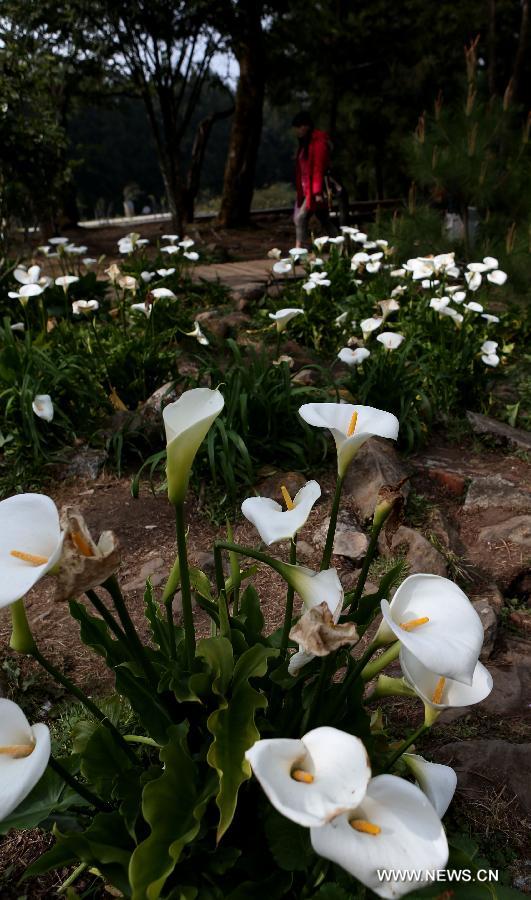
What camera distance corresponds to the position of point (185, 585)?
1102 mm

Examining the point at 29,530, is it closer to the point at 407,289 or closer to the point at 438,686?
the point at 438,686

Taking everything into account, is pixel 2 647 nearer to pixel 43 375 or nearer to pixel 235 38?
pixel 43 375

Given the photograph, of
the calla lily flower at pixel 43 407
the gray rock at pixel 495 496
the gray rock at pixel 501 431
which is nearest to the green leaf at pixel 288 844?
the gray rock at pixel 495 496

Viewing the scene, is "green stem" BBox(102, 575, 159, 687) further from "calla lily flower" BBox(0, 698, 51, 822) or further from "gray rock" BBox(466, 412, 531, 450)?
"gray rock" BBox(466, 412, 531, 450)

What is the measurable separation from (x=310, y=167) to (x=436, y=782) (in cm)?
645

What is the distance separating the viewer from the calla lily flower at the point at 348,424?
3.61 ft

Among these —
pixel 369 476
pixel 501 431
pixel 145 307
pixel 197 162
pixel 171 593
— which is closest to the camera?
pixel 171 593

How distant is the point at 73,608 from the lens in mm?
1217

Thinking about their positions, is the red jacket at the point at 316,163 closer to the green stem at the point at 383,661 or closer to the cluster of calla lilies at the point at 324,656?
the cluster of calla lilies at the point at 324,656

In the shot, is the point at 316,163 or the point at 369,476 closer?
the point at 369,476

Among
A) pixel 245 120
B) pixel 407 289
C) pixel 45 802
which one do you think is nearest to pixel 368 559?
pixel 45 802

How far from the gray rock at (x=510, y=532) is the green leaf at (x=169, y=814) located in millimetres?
1969

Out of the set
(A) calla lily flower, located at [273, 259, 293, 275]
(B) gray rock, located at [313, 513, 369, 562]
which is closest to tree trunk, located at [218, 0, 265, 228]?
(A) calla lily flower, located at [273, 259, 293, 275]

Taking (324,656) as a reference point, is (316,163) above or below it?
above
